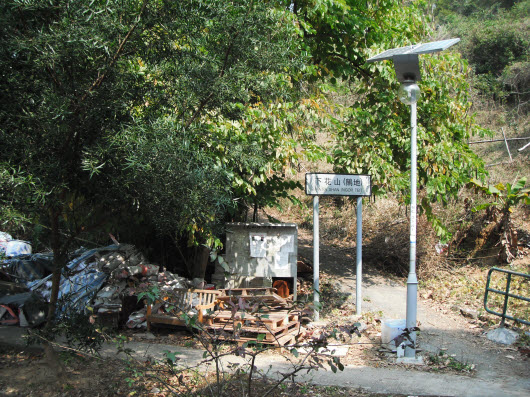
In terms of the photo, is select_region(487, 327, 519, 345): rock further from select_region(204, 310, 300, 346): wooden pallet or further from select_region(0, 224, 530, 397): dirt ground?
select_region(204, 310, 300, 346): wooden pallet

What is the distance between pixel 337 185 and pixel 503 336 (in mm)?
3581

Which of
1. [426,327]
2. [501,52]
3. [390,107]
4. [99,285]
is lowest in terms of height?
[426,327]

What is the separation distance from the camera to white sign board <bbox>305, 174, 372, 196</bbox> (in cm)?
834

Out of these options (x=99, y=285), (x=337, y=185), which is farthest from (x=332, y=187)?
(x=99, y=285)

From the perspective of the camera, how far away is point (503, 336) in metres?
7.71

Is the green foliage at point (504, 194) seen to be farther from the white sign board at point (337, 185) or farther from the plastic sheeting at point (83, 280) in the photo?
the plastic sheeting at point (83, 280)

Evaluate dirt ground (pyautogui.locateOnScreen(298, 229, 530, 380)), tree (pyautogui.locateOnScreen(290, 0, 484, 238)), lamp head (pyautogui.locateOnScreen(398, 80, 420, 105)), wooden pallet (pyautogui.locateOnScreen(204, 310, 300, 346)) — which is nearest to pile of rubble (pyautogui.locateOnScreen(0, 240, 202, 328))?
wooden pallet (pyautogui.locateOnScreen(204, 310, 300, 346))

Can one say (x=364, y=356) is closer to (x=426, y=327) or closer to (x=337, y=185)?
(x=426, y=327)

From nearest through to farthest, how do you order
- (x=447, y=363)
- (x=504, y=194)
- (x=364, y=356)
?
(x=447, y=363), (x=364, y=356), (x=504, y=194)

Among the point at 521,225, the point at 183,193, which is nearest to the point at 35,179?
the point at 183,193

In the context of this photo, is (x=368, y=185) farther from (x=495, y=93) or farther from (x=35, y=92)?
(x=495, y=93)

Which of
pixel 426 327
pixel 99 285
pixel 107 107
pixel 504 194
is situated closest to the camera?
pixel 107 107

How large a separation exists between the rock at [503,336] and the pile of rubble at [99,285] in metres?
5.05

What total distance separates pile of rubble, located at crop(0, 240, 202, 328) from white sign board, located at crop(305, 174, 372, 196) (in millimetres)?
2861
